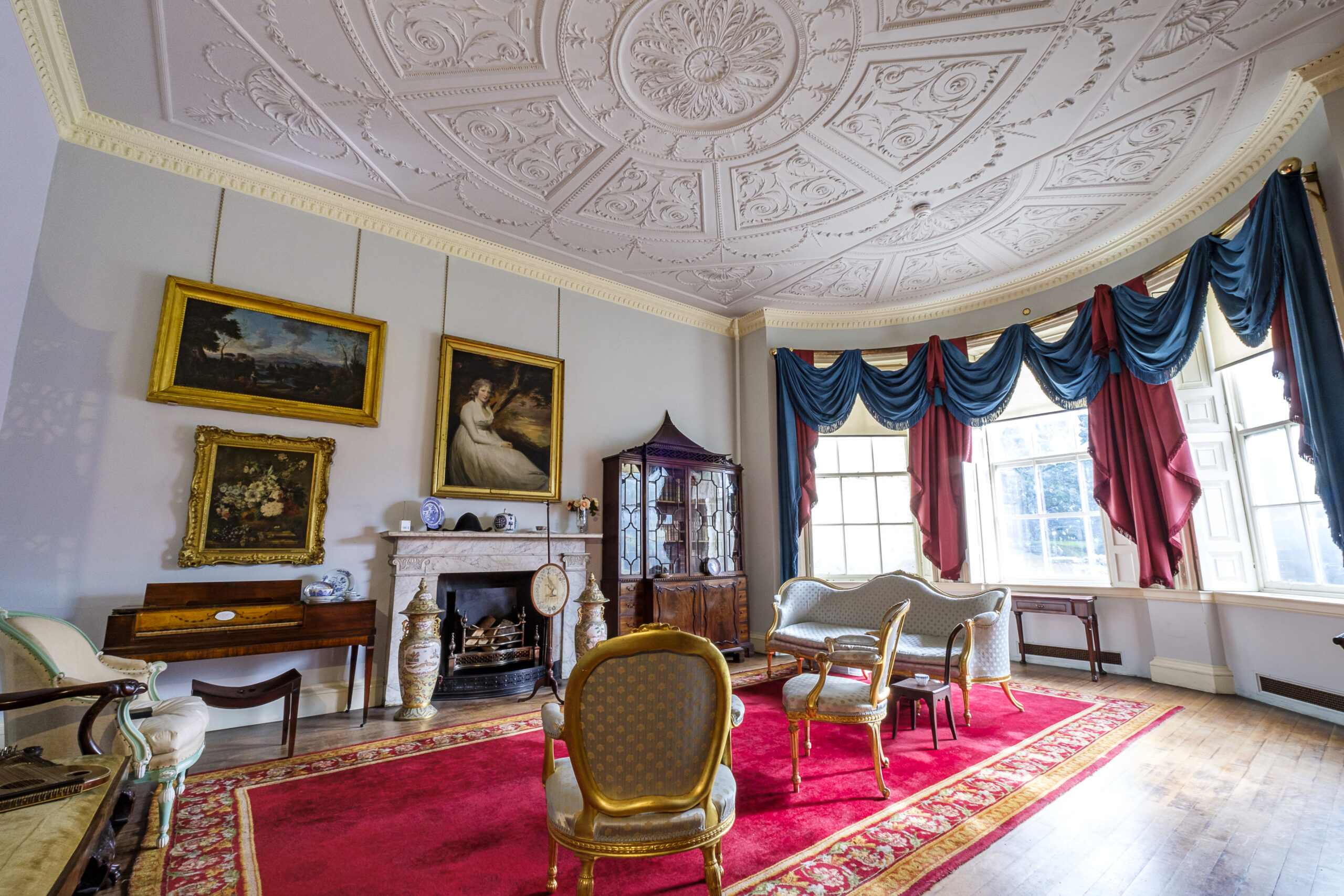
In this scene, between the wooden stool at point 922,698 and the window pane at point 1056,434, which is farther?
the window pane at point 1056,434

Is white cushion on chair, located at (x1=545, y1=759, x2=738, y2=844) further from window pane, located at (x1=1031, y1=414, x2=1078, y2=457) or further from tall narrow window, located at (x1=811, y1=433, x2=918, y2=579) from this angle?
window pane, located at (x1=1031, y1=414, x2=1078, y2=457)

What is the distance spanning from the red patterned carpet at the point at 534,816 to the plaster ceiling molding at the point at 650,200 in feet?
13.6

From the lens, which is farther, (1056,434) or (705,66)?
(1056,434)

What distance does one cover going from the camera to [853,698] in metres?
3.24

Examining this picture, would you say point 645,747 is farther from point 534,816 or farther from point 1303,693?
point 1303,693

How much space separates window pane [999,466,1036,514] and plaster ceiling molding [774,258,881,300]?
2.60 metres

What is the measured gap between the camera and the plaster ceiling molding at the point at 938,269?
614cm

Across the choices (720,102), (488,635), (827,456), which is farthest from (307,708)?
(827,456)

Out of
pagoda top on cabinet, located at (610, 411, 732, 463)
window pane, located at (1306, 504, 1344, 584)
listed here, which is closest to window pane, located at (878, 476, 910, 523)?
pagoda top on cabinet, located at (610, 411, 732, 463)

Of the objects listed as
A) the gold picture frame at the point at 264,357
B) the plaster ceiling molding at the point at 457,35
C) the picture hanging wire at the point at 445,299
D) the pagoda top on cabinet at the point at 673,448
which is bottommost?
the pagoda top on cabinet at the point at 673,448

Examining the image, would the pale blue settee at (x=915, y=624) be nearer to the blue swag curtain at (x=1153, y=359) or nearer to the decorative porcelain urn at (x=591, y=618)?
the blue swag curtain at (x=1153, y=359)

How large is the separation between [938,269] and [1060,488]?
2.63m

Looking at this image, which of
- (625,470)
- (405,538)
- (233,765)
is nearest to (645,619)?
(625,470)

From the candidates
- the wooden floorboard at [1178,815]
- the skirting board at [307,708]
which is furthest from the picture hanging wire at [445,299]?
the wooden floorboard at [1178,815]
